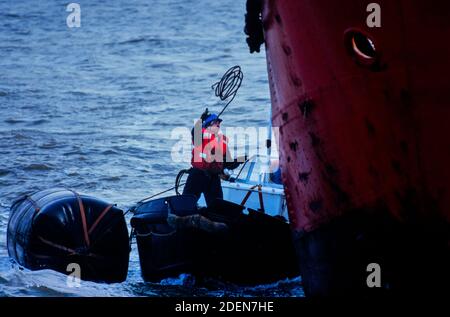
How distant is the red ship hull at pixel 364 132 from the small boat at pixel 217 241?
1.71 m

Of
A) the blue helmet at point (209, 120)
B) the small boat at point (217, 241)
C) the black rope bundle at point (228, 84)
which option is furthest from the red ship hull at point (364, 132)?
the blue helmet at point (209, 120)

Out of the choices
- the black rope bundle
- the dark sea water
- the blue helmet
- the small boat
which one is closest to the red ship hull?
the small boat

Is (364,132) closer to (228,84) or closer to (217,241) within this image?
(217,241)

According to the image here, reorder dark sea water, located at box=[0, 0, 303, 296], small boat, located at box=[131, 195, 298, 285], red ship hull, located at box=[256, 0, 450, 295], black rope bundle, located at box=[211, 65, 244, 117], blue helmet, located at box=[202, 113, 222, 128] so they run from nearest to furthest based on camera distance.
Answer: red ship hull, located at box=[256, 0, 450, 295]
small boat, located at box=[131, 195, 298, 285]
black rope bundle, located at box=[211, 65, 244, 117]
blue helmet, located at box=[202, 113, 222, 128]
dark sea water, located at box=[0, 0, 303, 296]

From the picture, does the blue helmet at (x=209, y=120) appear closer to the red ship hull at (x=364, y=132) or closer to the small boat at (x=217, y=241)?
the small boat at (x=217, y=241)

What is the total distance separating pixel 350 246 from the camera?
Answer: 8672 mm

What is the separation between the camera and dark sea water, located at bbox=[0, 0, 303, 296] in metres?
13.9

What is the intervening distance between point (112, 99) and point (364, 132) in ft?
59.6

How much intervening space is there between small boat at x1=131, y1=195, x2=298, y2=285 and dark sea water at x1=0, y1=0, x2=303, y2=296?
170 millimetres

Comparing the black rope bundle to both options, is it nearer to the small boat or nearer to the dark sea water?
the small boat

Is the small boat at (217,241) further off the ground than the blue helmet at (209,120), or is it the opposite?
the blue helmet at (209,120)

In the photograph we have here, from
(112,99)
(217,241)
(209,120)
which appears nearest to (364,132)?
(217,241)

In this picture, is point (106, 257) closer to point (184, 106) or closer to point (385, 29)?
point (385, 29)

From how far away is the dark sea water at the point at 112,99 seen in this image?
549 inches
